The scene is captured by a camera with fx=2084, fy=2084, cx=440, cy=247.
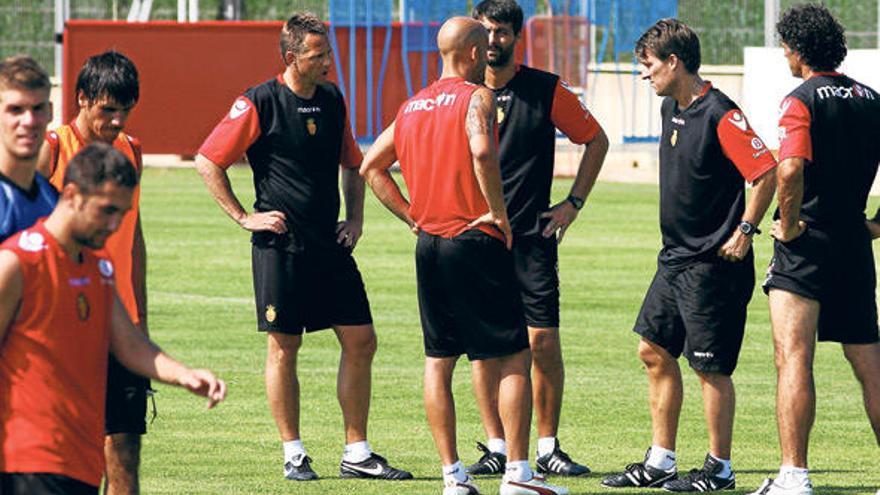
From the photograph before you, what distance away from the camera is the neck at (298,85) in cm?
1051

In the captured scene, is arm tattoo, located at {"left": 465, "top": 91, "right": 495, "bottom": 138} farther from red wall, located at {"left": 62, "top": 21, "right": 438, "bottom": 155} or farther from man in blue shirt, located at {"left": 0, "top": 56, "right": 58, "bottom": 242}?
red wall, located at {"left": 62, "top": 21, "right": 438, "bottom": 155}

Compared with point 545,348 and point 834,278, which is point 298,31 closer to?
point 545,348

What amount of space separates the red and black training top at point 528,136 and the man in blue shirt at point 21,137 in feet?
13.1

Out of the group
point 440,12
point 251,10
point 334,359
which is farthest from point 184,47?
point 334,359

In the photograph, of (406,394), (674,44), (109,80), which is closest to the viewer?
(109,80)

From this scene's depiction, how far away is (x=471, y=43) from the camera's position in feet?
30.9

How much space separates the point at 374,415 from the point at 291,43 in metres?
2.98

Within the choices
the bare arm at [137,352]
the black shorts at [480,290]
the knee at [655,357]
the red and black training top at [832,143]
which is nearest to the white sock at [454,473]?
the black shorts at [480,290]

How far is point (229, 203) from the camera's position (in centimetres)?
1069

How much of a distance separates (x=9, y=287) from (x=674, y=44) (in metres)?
4.43

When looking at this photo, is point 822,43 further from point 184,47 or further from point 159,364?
point 184,47

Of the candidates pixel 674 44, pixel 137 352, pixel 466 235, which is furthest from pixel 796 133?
pixel 137 352

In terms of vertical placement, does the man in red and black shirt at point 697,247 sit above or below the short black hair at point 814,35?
below

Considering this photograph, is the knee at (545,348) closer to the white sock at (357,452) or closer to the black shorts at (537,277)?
the black shorts at (537,277)
